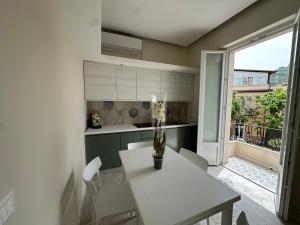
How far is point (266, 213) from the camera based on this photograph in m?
1.88

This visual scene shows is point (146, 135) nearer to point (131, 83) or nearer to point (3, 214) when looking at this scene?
point (131, 83)

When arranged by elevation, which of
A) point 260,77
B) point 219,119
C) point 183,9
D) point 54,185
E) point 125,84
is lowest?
point 54,185

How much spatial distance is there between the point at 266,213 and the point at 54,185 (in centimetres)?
235

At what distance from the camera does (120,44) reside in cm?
297

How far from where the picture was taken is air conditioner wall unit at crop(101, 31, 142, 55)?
9.39 feet

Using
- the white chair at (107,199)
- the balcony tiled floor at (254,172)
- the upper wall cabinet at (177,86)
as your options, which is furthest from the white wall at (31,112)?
the balcony tiled floor at (254,172)

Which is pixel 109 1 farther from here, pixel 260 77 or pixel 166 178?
pixel 260 77

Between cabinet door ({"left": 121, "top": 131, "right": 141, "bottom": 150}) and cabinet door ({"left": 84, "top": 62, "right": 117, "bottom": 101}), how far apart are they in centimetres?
74

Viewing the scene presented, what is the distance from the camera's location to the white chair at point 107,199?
1.25 meters

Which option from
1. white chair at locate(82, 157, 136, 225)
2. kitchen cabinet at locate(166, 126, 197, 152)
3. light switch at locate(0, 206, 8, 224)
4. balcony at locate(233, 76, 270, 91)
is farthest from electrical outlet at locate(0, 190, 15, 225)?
balcony at locate(233, 76, 270, 91)

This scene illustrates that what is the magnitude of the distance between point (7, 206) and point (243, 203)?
248 cm

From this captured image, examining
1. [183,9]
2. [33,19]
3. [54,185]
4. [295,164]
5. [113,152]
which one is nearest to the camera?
[33,19]

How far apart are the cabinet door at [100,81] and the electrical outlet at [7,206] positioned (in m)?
2.33

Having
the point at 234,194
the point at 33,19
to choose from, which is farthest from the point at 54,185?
the point at 234,194
